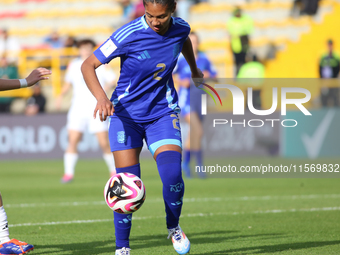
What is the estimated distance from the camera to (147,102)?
4801 millimetres

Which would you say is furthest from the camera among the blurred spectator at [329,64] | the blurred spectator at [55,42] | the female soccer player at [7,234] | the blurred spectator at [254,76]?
the blurred spectator at [55,42]

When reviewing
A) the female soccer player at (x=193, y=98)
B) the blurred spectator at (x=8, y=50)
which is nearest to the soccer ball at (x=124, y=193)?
the female soccer player at (x=193, y=98)

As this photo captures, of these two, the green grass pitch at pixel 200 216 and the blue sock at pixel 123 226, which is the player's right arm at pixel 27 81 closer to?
the blue sock at pixel 123 226

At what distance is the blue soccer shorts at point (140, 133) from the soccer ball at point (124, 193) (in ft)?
1.04

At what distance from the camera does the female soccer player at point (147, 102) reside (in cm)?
463

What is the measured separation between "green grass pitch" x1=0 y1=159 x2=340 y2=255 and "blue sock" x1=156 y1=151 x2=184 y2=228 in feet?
2.23

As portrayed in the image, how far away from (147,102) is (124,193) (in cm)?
80

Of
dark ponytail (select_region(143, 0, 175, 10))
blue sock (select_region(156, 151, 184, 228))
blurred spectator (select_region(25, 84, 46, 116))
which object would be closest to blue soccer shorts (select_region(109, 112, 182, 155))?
blue sock (select_region(156, 151, 184, 228))

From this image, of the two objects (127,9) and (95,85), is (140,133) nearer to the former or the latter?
(95,85)

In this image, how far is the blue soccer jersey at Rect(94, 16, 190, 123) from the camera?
4.62m

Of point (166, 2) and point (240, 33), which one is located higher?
point (166, 2)

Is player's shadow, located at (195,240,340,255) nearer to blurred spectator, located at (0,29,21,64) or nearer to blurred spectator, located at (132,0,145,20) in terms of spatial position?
blurred spectator, located at (132,0,145,20)

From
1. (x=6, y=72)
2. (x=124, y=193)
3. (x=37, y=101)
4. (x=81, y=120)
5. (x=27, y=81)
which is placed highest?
(x=27, y=81)

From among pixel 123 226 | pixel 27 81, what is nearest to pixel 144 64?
pixel 27 81
